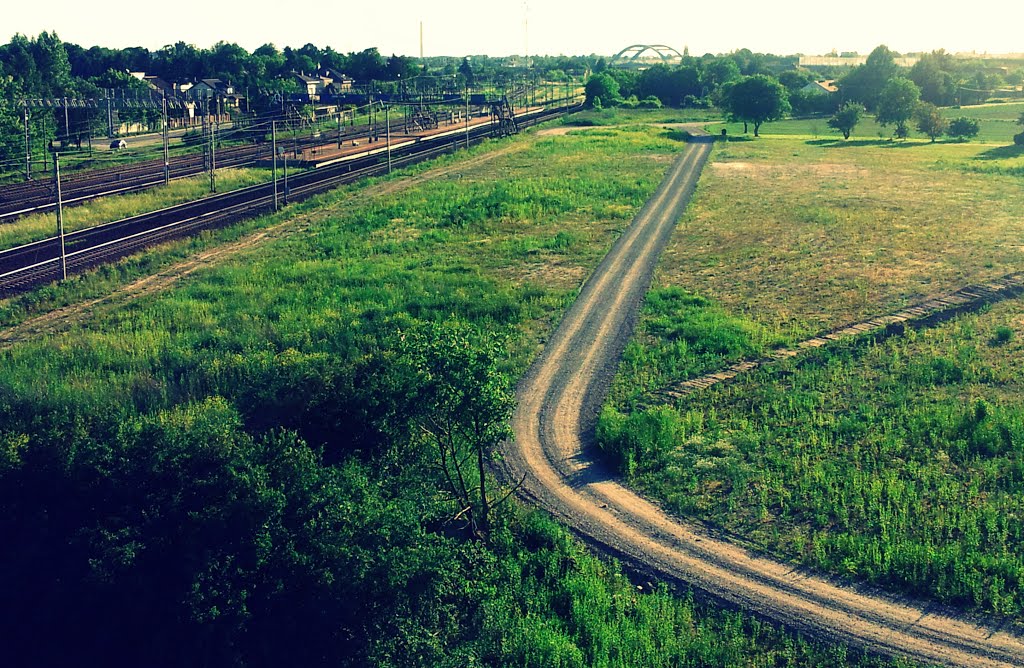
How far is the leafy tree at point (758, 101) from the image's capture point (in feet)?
368

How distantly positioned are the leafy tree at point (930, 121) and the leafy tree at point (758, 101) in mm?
16308

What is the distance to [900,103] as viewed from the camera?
A: 351ft

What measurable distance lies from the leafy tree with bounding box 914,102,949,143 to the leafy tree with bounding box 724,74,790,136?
642 inches

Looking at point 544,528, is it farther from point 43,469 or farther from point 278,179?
point 278,179

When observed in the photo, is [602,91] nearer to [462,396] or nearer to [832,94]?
[832,94]

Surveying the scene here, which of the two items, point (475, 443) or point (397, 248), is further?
point (397, 248)

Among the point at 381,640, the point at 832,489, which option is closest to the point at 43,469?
the point at 381,640

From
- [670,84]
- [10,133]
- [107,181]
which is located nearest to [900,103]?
[670,84]

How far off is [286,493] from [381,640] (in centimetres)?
318

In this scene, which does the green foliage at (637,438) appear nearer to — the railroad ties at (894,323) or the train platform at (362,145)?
the railroad ties at (894,323)

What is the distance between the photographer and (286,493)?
1566cm

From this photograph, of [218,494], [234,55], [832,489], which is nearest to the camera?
[218,494]

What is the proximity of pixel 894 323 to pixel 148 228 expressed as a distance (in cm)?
3968

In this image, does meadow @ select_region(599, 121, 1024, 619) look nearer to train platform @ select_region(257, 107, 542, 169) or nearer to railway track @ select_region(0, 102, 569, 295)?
railway track @ select_region(0, 102, 569, 295)
